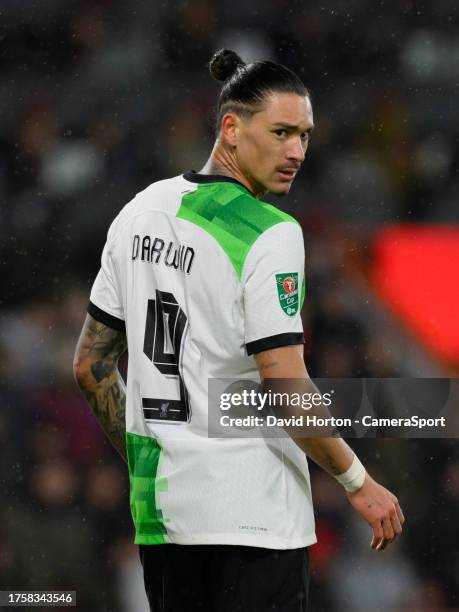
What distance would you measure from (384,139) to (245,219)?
272 cm

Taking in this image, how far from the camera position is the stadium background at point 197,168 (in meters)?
3.68

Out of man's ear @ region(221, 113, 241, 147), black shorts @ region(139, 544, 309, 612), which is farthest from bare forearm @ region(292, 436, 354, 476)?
man's ear @ region(221, 113, 241, 147)

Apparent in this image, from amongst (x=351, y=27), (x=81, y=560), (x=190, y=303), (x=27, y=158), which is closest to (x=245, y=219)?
(x=190, y=303)

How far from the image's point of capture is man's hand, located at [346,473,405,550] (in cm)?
154

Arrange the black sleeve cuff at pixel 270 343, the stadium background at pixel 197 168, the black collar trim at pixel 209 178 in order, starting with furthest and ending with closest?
the stadium background at pixel 197 168
the black collar trim at pixel 209 178
the black sleeve cuff at pixel 270 343

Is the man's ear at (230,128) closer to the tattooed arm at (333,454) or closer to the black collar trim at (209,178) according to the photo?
the black collar trim at (209,178)

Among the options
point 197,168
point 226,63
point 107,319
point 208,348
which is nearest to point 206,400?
point 208,348

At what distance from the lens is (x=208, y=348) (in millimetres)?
1552

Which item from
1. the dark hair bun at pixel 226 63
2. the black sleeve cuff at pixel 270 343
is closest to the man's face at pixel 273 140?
the dark hair bun at pixel 226 63

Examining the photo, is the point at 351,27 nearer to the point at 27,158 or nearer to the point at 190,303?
the point at 27,158

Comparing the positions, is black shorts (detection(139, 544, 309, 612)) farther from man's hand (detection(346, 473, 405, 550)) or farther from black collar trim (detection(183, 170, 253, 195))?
black collar trim (detection(183, 170, 253, 195))

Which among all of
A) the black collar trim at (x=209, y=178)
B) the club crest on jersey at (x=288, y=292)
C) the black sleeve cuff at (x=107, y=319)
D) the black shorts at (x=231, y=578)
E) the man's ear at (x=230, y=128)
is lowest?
the black shorts at (x=231, y=578)

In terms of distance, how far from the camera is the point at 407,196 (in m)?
4.11

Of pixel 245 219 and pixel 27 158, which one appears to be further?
pixel 27 158
